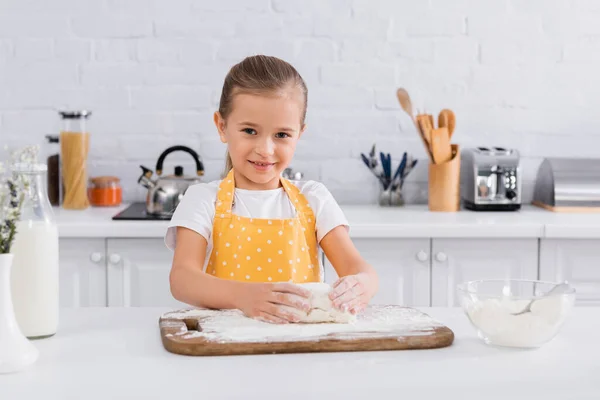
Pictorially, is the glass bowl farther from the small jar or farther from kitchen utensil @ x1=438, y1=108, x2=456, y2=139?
the small jar

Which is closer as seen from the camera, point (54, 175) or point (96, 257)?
point (96, 257)

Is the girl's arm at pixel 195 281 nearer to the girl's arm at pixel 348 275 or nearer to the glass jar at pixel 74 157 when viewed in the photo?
the girl's arm at pixel 348 275

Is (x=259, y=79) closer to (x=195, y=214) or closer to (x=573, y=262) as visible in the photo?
(x=195, y=214)

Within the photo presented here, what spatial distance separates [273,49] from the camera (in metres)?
2.98

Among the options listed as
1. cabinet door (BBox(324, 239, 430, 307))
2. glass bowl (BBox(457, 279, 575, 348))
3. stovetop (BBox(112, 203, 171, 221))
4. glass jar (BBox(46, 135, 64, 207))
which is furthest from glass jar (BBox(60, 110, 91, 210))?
glass bowl (BBox(457, 279, 575, 348))

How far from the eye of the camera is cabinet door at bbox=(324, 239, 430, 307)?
2.52m

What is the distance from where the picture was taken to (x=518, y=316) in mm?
1181

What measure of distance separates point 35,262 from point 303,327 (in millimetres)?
405

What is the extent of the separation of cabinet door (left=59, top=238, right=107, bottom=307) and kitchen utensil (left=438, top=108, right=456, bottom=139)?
122cm

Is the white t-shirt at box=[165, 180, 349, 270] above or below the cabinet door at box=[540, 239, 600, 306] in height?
above

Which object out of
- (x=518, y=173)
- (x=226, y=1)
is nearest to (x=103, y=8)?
(x=226, y=1)

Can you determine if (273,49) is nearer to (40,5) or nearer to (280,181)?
(40,5)

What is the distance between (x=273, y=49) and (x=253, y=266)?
4.69 feet

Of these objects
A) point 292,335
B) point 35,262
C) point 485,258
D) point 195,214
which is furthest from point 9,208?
point 485,258
